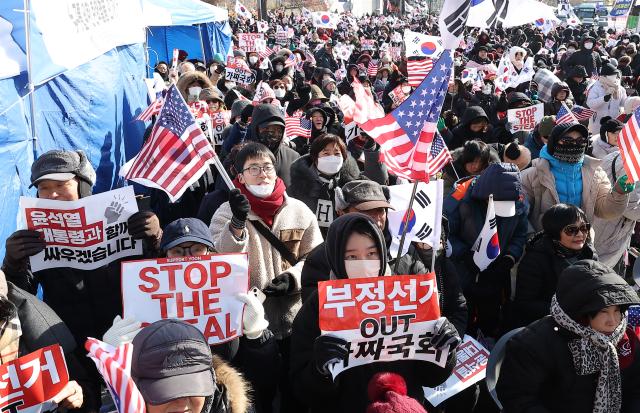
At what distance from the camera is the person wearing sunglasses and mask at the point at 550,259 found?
366 centimetres

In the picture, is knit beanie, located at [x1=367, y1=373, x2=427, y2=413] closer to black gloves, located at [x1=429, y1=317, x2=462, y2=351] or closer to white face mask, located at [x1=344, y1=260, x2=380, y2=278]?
black gloves, located at [x1=429, y1=317, x2=462, y2=351]

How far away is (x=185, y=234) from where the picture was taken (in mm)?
3039

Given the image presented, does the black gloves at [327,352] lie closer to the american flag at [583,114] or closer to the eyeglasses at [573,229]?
the eyeglasses at [573,229]

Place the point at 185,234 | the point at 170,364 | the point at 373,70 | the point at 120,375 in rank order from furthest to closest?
the point at 373,70 → the point at 185,234 → the point at 170,364 → the point at 120,375

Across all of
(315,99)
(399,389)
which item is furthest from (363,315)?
(315,99)

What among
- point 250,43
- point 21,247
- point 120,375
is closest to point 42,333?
point 21,247

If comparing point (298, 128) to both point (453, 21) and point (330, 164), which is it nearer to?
point (330, 164)

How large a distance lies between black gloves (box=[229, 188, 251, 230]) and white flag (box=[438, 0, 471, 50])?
5.57 ft

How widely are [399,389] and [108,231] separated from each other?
200 cm

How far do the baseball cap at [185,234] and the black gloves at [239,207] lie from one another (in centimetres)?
31

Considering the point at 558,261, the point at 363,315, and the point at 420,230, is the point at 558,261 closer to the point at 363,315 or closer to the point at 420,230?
the point at 420,230

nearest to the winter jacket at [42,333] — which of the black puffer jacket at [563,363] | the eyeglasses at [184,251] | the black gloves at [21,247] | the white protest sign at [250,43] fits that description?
the black gloves at [21,247]

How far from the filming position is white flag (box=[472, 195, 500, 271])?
156 inches

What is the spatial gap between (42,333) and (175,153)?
1548 millimetres
